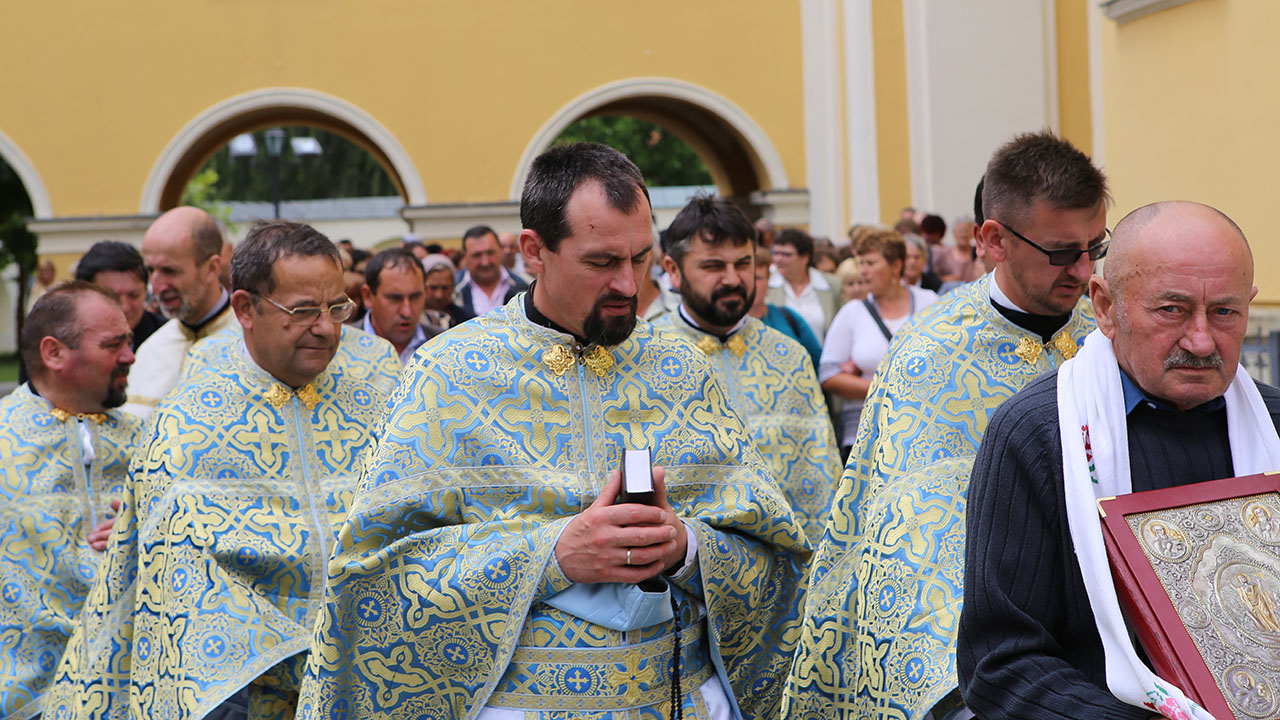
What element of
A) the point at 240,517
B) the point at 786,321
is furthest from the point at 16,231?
the point at 240,517

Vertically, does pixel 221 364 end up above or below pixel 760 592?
above

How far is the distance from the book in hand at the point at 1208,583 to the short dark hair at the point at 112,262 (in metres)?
5.75

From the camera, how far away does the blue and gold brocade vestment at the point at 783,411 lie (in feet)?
18.5

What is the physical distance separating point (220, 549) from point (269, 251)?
898mm

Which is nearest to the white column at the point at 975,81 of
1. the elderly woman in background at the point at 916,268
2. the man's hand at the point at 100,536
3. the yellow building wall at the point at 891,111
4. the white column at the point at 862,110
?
the yellow building wall at the point at 891,111

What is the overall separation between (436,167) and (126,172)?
14.6 ft

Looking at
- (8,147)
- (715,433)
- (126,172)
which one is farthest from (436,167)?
(715,433)

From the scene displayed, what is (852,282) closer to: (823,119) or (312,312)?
(312,312)

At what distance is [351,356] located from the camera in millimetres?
4816

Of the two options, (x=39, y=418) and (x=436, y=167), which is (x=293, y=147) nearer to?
(x=436, y=167)

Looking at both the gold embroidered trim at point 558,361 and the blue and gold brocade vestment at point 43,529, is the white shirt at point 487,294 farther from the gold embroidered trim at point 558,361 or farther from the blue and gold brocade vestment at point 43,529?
the gold embroidered trim at point 558,361

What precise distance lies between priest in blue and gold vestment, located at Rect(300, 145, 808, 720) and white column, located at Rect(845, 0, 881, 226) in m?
15.9

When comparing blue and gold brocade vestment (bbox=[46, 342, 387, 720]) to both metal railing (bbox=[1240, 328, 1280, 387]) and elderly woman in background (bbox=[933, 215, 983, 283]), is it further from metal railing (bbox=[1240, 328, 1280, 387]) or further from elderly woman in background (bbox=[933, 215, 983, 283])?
elderly woman in background (bbox=[933, 215, 983, 283])

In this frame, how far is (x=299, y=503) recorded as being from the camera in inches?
174
